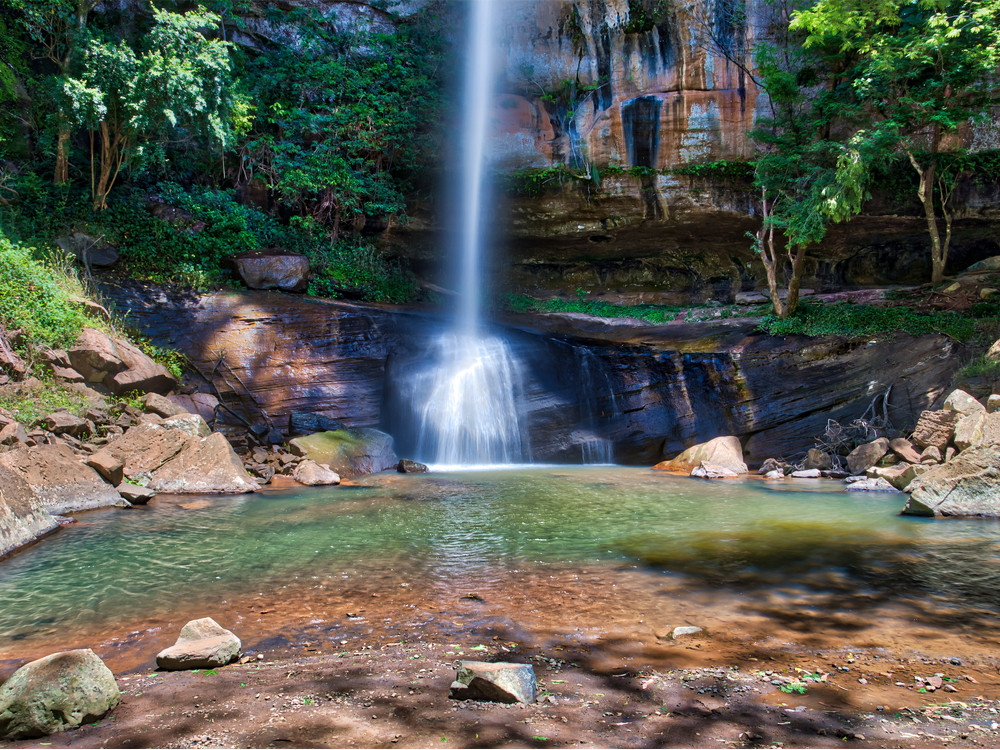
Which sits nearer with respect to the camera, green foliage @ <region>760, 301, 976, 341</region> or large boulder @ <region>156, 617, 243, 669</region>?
large boulder @ <region>156, 617, 243, 669</region>

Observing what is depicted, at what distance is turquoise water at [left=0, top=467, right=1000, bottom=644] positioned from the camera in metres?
5.26

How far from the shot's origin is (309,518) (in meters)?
8.23

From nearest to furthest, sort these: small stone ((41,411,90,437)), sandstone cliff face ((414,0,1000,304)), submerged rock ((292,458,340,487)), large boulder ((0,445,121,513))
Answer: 1. large boulder ((0,445,121,513))
2. small stone ((41,411,90,437))
3. submerged rock ((292,458,340,487))
4. sandstone cliff face ((414,0,1000,304))

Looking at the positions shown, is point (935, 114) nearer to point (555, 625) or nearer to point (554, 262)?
point (554, 262)

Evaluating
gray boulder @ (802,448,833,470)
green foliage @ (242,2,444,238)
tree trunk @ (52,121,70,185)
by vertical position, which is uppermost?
green foliage @ (242,2,444,238)

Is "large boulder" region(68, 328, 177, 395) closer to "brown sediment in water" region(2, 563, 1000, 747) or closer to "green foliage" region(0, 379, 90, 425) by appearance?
"green foliage" region(0, 379, 90, 425)

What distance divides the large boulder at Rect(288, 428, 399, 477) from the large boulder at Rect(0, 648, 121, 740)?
30.9 feet

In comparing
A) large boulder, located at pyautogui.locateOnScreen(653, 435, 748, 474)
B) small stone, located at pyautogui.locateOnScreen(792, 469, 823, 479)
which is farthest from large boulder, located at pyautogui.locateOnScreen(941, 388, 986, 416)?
large boulder, located at pyautogui.locateOnScreen(653, 435, 748, 474)

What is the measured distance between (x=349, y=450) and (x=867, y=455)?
1082 cm

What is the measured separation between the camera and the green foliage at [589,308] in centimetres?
2077

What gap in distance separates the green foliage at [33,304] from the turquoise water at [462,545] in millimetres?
4827

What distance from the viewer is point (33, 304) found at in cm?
1137

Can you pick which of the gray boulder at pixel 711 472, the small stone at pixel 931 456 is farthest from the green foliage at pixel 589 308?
the small stone at pixel 931 456

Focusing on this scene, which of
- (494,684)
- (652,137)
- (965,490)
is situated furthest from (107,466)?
(652,137)
